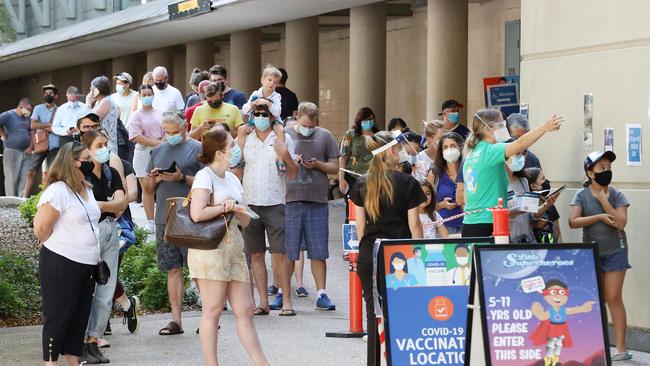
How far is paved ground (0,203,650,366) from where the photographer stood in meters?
9.99

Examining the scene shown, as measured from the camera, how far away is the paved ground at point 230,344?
9.99 meters

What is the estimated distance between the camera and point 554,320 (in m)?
7.16

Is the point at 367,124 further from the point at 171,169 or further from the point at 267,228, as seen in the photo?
the point at 171,169

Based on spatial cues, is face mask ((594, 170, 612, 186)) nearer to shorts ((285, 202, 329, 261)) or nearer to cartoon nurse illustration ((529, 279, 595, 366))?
cartoon nurse illustration ((529, 279, 595, 366))

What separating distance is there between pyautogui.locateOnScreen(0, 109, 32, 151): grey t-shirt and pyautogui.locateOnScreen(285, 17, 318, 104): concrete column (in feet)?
21.6

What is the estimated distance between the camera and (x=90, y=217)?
897cm

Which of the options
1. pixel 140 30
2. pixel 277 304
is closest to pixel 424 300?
pixel 277 304

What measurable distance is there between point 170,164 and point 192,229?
253cm

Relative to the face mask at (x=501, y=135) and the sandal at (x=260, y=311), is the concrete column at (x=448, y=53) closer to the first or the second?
the sandal at (x=260, y=311)

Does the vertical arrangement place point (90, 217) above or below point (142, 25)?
below

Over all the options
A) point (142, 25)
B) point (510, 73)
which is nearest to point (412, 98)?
point (510, 73)

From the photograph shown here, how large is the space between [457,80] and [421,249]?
50.1 feet

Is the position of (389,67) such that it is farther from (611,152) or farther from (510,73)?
(611,152)

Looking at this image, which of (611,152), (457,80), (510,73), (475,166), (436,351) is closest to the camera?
(436,351)
